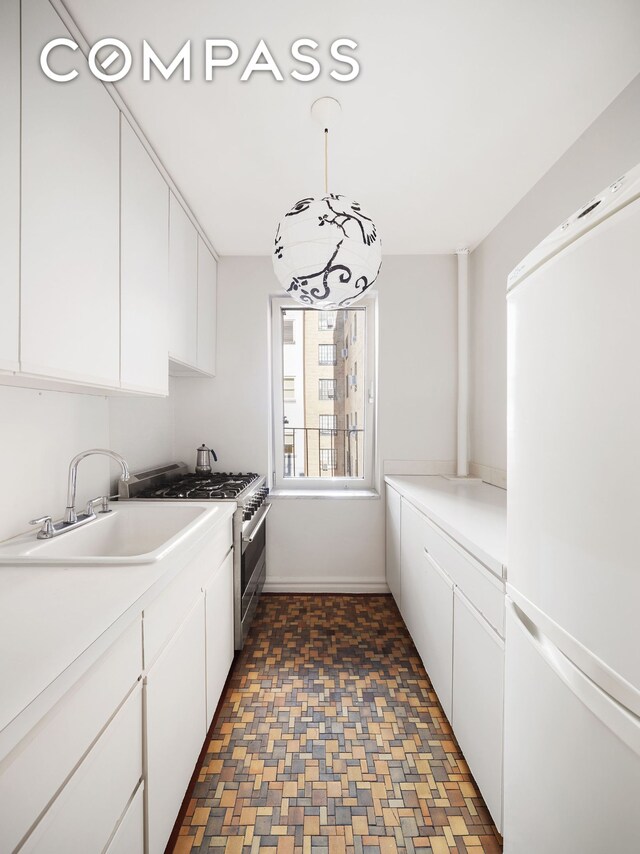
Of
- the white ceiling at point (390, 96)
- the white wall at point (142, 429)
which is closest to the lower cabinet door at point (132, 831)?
the white wall at point (142, 429)

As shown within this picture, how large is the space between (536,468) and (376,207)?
1.98m

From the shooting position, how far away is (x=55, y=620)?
2.82 feet

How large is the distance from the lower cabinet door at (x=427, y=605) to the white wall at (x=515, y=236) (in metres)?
0.75

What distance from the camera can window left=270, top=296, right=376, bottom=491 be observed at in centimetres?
332

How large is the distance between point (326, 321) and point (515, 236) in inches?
56.5

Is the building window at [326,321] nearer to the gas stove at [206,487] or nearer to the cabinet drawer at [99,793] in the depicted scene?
the gas stove at [206,487]

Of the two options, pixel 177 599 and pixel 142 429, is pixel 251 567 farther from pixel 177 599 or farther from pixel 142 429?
pixel 177 599

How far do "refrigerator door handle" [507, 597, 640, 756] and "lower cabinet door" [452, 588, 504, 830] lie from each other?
0.32 metres

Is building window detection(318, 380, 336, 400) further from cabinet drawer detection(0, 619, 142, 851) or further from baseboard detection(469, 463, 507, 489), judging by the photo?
cabinet drawer detection(0, 619, 142, 851)

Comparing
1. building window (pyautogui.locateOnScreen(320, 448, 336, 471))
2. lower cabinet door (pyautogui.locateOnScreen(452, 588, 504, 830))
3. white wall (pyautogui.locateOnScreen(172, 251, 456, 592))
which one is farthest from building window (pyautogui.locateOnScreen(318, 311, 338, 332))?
lower cabinet door (pyautogui.locateOnScreen(452, 588, 504, 830))

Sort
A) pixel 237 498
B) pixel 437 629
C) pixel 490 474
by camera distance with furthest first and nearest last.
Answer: pixel 490 474
pixel 237 498
pixel 437 629

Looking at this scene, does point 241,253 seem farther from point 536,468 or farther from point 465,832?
point 465,832

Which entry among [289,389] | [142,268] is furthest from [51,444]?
[289,389]

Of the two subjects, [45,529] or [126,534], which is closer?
[45,529]
